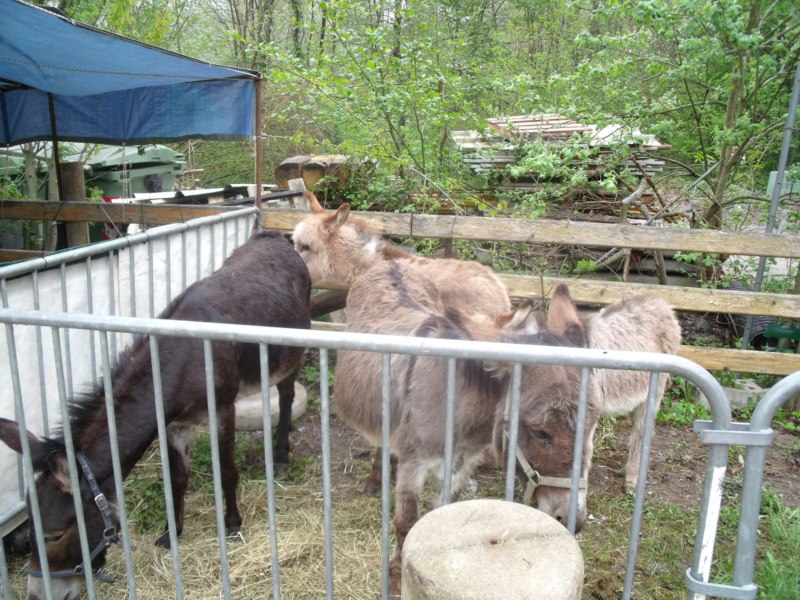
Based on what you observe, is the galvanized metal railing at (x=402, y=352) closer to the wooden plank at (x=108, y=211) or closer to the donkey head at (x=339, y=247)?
the donkey head at (x=339, y=247)

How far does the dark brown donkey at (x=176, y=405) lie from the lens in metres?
2.60

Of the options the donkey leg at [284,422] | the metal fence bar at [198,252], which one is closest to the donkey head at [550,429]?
the donkey leg at [284,422]

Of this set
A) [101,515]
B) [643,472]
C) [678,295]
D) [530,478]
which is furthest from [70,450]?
[678,295]

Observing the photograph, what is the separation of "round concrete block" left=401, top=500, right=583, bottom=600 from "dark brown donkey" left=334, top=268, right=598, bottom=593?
0.78 m

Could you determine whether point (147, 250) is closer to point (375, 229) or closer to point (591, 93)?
point (375, 229)

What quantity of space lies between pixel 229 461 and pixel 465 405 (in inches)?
63.9

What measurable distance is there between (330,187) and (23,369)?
5393mm

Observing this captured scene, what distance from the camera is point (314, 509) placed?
150 inches

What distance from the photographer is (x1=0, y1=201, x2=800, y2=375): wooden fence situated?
472 cm

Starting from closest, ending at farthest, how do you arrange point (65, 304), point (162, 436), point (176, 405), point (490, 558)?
point (490, 558), point (162, 436), point (176, 405), point (65, 304)

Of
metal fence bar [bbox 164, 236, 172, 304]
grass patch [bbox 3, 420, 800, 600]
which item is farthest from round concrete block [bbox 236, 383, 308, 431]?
metal fence bar [bbox 164, 236, 172, 304]

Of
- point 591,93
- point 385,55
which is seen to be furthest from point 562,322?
point 591,93

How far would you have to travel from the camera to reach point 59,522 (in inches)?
102

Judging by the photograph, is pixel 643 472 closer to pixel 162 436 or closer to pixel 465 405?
pixel 465 405
